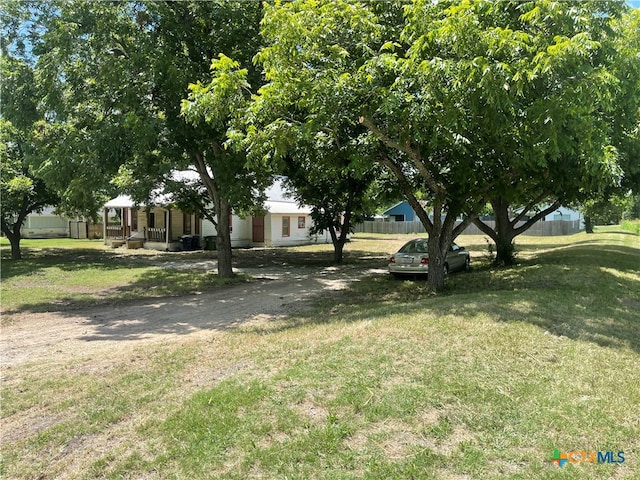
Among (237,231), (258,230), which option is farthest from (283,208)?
(237,231)

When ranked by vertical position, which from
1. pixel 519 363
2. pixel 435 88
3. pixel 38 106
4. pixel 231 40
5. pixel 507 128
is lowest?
pixel 519 363

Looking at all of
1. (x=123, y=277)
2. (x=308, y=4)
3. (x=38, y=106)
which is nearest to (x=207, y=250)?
(x=123, y=277)

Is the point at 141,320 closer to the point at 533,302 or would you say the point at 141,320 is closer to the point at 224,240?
the point at 224,240

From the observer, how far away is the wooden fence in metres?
45.6

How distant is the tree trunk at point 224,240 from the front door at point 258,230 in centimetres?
1501

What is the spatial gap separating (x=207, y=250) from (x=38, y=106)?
16.2 metres

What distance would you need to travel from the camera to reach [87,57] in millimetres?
11328

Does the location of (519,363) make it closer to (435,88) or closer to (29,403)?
(435,88)

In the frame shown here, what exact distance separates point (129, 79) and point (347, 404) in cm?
1054

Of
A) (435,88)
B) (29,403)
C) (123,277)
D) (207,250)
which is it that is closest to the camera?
(29,403)

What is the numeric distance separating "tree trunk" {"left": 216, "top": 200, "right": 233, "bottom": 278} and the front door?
1501 centimetres

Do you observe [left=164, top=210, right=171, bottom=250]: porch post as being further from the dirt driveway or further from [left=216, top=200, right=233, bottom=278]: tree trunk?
the dirt driveway

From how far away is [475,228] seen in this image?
4869cm

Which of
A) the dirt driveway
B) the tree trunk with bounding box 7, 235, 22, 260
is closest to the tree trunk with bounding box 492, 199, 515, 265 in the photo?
the dirt driveway
